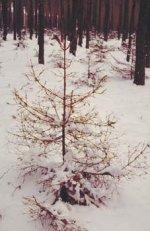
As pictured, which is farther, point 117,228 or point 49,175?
point 49,175

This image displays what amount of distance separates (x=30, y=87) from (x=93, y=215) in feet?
24.2

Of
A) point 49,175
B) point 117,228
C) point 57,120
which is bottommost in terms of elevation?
point 117,228

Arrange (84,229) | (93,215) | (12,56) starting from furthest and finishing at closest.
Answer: (12,56)
(93,215)
(84,229)

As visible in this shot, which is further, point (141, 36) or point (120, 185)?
point (141, 36)

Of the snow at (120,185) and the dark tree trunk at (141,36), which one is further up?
the dark tree trunk at (141,36)

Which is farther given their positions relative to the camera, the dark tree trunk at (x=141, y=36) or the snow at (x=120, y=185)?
the dark tree trunk at (x=141, y=36)

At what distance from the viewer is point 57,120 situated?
201 inches

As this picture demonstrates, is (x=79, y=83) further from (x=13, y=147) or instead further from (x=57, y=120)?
(x=57, y=120)

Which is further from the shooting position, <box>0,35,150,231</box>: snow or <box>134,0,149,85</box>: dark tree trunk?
<box>134,0,149,85</box>: dark tree trunk

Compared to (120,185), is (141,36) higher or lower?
higher

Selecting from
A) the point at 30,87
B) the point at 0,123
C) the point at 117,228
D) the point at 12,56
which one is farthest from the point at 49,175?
the point at 12,56

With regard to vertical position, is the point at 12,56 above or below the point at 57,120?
below

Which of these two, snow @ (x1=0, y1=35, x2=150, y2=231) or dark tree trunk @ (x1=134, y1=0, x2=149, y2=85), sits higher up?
dark tree trunk @ (x1=134, y1=0, x2=149, y2=85)

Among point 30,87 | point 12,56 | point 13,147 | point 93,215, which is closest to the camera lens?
point 93,215
